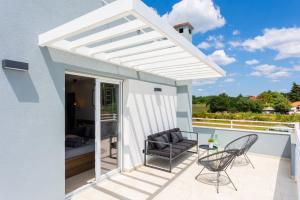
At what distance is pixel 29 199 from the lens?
8.83 ft

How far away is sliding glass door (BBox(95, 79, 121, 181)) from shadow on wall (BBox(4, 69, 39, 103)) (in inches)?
57.0

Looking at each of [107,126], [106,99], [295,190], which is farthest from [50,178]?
[295,190]

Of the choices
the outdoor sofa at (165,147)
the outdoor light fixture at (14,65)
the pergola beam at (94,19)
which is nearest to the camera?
the pergola beam at (94,19)

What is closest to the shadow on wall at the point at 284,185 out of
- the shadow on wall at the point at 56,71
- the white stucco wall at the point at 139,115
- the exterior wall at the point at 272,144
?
the exterior wall at the point at 272,144

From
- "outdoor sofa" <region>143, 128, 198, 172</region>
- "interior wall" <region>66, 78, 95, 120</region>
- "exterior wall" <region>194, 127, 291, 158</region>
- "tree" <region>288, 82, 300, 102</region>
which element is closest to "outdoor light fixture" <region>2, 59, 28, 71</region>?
"outdoor sofa" <region>143, 128, 198, 172</region>

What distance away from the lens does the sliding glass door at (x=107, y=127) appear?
4129 millimetres

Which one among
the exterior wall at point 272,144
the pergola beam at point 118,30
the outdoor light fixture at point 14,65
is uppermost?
the pergola beam at point 118,30

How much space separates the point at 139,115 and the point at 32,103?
9.63 feet

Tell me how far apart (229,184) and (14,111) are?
436 centimetres

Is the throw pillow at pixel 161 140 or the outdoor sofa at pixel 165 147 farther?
the throw pillow at pixel 161 140

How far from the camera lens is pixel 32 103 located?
107 inches

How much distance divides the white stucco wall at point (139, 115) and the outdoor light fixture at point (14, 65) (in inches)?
98.4

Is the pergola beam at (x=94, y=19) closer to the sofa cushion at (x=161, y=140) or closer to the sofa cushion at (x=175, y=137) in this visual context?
the sofa cushion at (x=161, y=140)

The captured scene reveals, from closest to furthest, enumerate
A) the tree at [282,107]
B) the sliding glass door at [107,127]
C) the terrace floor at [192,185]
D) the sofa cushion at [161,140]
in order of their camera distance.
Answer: the terrace floor at [192,185] < the sliding glass door at [107,127] < the sofa cushion at [161,140] < the tree at [282,107]
